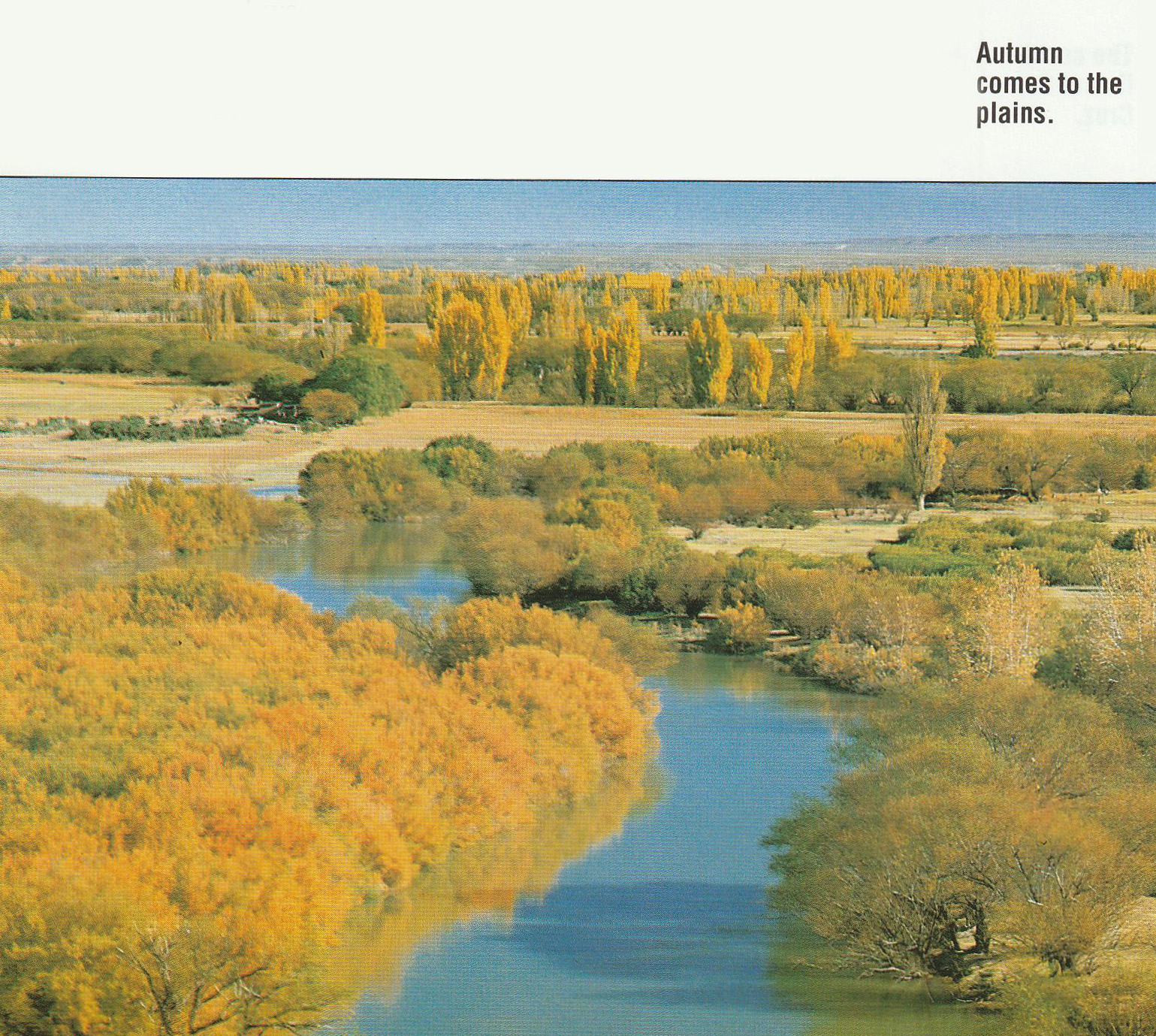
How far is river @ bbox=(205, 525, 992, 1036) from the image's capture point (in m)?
5.29

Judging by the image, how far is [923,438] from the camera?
6023 mm

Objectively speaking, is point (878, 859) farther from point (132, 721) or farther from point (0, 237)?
point (0, 237)

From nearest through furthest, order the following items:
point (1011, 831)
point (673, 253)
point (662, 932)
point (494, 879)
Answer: point (1011, 831) < point (662, 932) < point (494, 879) < point (673, 253)

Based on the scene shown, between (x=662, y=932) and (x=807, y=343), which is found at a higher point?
(x=807, y=343)

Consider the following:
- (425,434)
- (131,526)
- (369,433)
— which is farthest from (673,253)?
(131,526)

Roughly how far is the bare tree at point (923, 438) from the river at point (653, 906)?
91cm

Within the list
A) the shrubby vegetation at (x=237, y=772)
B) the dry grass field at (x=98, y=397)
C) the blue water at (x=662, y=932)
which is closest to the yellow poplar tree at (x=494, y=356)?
the shrubby vegetation at (x=237, y=772)

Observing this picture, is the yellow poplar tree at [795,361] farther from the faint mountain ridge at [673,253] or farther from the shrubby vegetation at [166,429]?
the shrubby vegetation at [166,429]

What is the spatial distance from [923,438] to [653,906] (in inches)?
82.1

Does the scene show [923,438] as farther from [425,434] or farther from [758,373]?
[425,434]

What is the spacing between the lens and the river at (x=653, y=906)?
529 centimetres

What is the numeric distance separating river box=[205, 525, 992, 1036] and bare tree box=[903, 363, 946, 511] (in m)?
0.91

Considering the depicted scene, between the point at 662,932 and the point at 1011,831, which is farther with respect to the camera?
the point at 662,932

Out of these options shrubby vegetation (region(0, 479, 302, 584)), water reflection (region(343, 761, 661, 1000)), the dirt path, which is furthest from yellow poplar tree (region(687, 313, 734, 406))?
shrubby vegetation (region(0, 479, 302, 584))
